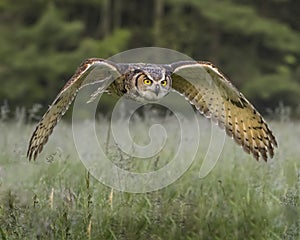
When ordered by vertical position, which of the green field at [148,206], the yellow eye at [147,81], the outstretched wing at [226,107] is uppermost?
the yellow eye at [147,81]

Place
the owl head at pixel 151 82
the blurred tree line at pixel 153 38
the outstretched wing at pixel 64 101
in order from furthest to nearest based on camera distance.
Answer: the blurred tree line at pixel 153 38 → the owl head at pixel 151 82 → the outstretched wing at pixel 64 101

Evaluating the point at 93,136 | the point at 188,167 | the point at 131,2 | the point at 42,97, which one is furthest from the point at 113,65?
the point at 131,2

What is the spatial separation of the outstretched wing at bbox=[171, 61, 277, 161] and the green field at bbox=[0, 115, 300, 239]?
32cm

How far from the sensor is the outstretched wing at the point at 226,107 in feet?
16.6

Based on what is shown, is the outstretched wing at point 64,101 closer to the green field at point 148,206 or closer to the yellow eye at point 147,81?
the green field at point 148,206

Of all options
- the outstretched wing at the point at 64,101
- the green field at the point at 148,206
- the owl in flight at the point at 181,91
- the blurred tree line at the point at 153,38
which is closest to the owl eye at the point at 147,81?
the owl in flight at the point at 181,91

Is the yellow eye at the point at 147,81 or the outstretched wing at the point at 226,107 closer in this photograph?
the yellow eye at the point at 147,81

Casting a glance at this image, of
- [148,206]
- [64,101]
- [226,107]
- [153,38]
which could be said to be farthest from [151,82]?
A: [153,38]

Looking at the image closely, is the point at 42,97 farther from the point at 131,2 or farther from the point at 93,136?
the point at 93,136

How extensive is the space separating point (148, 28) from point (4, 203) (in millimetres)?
18873

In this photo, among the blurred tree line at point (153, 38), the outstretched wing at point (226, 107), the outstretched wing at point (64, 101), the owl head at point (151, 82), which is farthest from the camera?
the blurred tree line at point (153, 38)

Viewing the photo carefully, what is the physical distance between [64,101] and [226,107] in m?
1.18

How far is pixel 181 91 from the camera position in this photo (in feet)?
18.1

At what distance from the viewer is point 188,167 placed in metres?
6.04
